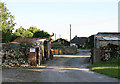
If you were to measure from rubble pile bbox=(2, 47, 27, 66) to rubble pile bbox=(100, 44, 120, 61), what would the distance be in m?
9.05

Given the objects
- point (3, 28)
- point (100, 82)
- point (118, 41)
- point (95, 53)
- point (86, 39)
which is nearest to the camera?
point (100, 82)

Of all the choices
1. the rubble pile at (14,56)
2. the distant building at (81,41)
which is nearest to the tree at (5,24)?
the rubble pile at (14,56)

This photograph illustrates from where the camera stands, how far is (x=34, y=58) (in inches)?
726

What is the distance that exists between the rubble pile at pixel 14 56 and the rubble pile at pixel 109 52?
9049mm

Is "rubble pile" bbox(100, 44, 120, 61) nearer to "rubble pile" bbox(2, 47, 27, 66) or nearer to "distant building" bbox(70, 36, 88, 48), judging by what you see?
"rubble pile" bbox(2, 47, 27, 66)

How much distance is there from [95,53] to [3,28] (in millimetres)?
25307

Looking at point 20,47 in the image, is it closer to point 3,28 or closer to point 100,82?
point 100,82

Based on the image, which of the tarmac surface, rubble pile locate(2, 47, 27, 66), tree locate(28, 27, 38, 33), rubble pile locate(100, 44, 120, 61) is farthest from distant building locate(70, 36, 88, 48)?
the tarmac surface

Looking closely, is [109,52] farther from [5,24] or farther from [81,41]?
[81,41]

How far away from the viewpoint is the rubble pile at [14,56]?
17.8 metres

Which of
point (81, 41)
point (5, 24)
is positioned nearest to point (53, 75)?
point (5, 24)

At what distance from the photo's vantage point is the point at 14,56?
17969mm

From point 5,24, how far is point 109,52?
1082 inches

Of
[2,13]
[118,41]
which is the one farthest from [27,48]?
[2,13]
